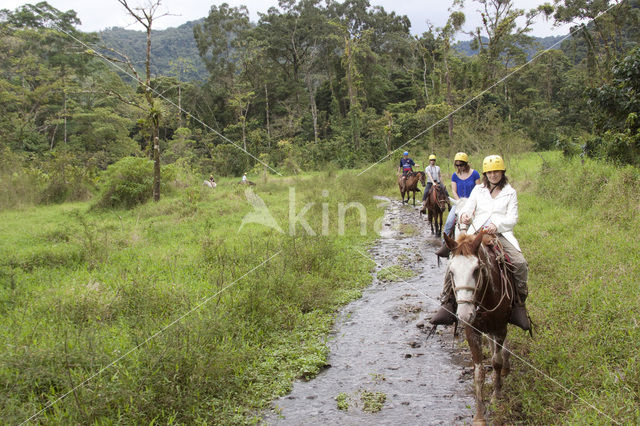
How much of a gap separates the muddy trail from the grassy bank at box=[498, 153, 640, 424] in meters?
0.62

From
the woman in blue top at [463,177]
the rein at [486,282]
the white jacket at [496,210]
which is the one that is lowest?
the rein at [486,282]

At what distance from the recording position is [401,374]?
475 centimetres

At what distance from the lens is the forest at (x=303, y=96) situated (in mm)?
20881

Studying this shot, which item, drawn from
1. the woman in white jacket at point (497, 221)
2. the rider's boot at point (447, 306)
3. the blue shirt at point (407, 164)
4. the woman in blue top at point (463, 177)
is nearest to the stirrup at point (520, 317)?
the woman in white jacket at point (497, 221)

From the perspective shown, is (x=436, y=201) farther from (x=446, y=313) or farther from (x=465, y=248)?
(x=465, y=248)

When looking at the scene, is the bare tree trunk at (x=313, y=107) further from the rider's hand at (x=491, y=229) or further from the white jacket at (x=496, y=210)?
the rider's hand at (x=491, y=229)

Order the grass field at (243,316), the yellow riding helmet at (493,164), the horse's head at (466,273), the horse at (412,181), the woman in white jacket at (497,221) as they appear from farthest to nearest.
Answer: the horse at (412,181)
the yellow riding helmet at (493,164)
the woman in white jacket at (497,221)
the grass field at (243,316)
the horse's head at (466,273)

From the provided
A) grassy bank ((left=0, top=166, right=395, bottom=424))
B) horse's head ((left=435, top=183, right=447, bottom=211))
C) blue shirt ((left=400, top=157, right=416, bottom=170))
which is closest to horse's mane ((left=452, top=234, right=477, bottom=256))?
grassy bank ((left=0, top=166, right=395, bottom=424))

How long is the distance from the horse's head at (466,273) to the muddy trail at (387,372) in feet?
4.37

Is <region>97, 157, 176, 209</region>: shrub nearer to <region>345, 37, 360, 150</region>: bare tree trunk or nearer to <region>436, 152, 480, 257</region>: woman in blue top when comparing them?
<region>436, 152, 480, 257</region>: woman in blue top

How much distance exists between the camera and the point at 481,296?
11.9 feet

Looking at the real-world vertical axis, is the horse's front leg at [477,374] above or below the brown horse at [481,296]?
below

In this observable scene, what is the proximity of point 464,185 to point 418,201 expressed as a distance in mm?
9833

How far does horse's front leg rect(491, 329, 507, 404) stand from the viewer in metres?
3.95
